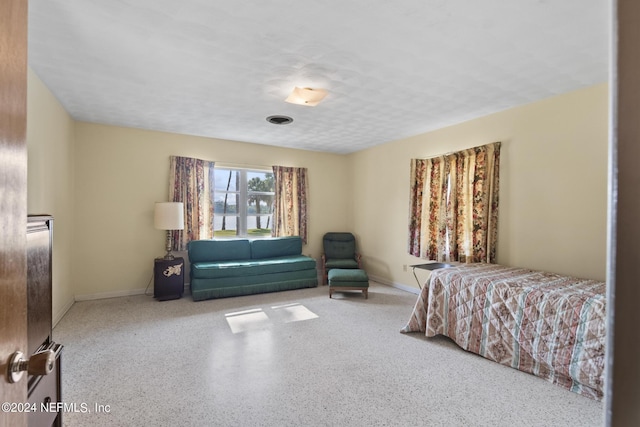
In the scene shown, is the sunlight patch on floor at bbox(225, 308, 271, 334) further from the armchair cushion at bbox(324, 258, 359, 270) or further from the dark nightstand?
the armchair cushion at bbox(324, 258, 359, 270)

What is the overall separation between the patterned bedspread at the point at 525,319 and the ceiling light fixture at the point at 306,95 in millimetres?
2158

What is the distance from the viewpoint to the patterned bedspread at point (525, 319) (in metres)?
2.00

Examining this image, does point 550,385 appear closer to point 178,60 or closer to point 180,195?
point 178,60

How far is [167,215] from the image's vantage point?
13.4 feet

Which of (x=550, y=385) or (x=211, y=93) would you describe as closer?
(x=550, y=385)

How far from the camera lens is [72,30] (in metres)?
1.97

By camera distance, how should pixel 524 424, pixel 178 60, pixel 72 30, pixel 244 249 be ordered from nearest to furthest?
pixel 524 424, pixel 72 30, pixel 178 60, pixel 244 249

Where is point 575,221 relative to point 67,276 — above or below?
above

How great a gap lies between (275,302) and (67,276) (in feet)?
8.69

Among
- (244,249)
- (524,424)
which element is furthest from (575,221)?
(244,249)

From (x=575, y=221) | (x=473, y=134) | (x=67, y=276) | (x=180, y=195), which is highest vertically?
(x=473, y=134)

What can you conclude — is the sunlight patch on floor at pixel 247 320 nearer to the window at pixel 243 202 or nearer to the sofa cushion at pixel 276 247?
the sofa cushion at pixel 276 247

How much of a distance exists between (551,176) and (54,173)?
17.4ft

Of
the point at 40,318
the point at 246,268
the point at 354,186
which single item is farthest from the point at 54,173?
the point at 354,186
